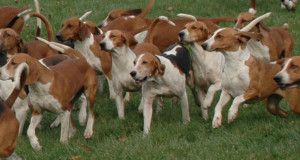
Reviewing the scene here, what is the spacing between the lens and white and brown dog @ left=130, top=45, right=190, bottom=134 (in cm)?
921

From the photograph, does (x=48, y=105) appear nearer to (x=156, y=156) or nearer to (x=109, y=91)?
(x=156, y=156)

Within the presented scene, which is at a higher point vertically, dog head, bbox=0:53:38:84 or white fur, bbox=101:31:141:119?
dog head, bbox=0:53:38:84

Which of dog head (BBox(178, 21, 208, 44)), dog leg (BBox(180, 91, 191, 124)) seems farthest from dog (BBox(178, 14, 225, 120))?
dog leg (BBox(180, 91, 191, 124))

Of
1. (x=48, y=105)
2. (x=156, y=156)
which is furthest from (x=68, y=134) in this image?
(x=156, y=156)

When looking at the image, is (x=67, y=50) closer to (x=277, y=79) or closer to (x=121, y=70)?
(x=121, y=70)

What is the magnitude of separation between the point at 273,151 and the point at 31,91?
3.06 m

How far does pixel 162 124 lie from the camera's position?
9617 millimetres

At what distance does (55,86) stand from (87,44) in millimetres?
2656

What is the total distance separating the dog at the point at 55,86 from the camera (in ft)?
28.2

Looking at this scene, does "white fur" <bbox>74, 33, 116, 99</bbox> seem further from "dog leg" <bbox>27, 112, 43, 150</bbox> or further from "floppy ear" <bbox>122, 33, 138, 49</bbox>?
"dog leg" <bbox>27, 112, 43, 150</bbox>

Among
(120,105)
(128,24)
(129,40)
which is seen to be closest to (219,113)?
(120,105)

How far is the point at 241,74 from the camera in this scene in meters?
9.19

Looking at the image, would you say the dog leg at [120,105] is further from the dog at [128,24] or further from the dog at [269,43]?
the dog at [269,43]

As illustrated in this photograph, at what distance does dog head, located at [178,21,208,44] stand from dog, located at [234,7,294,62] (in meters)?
1.16
